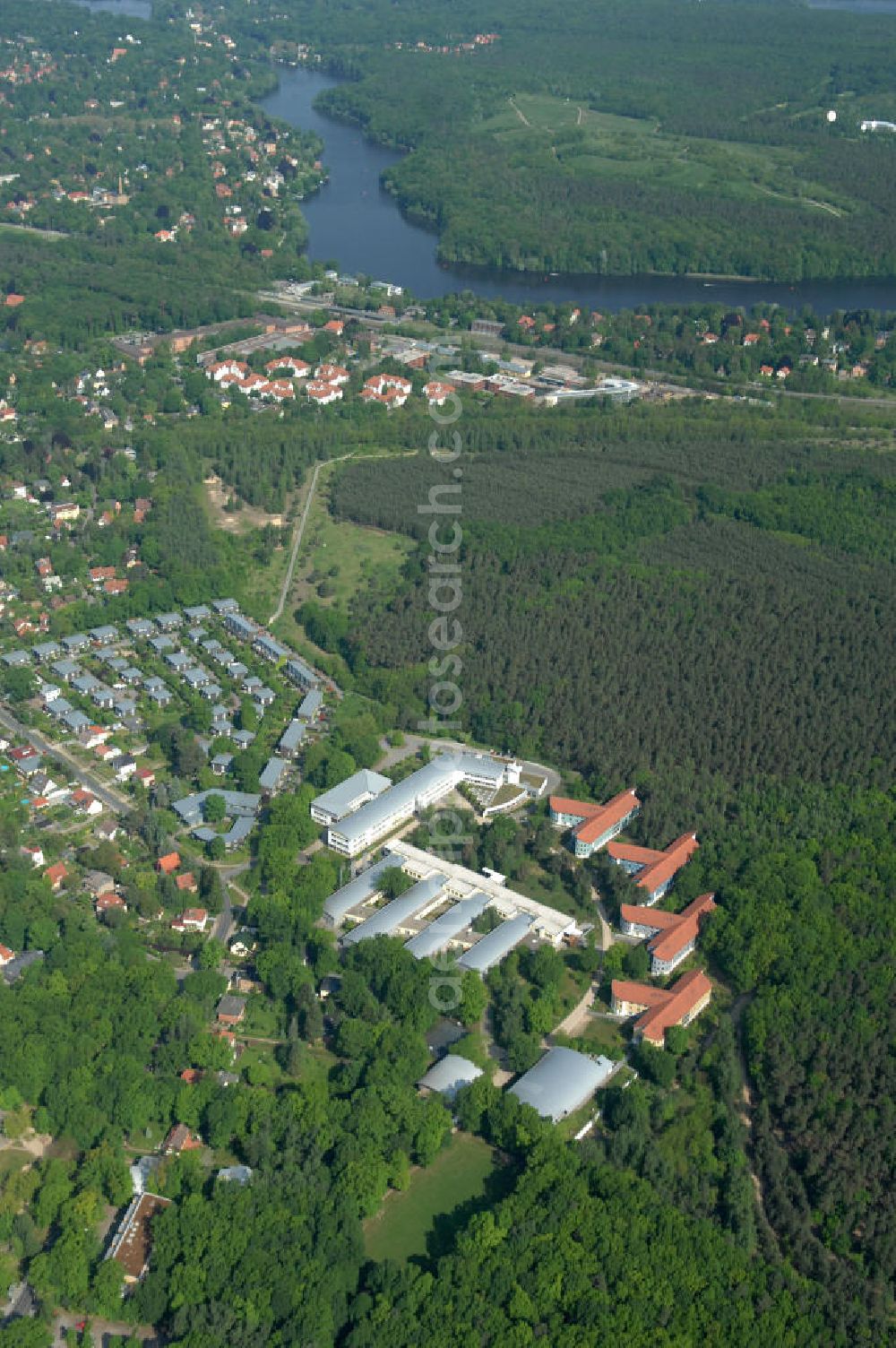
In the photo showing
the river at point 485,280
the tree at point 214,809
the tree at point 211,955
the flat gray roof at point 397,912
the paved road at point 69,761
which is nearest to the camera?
the tree at point 211,955

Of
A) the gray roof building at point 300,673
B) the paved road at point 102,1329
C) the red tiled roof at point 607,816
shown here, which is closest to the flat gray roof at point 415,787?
the red tiled roof at point 607,816

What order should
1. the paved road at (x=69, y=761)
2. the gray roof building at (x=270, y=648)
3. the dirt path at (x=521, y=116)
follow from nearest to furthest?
1. the paved road at (x=69, y=761)
2. the gray roof building at (x=270, y=648)
3. the dirt path at (x=521, y=116)

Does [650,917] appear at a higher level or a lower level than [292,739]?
higher

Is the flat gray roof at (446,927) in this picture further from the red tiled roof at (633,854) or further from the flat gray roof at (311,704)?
the flat gray roof at (311,704)

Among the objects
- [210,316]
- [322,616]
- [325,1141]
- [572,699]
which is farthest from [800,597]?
[210,316]

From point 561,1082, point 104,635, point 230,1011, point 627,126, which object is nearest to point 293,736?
point 104,635

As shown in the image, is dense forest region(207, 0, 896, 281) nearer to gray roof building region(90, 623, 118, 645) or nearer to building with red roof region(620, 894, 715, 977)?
gray roof building region(90, 623, 118, 645)

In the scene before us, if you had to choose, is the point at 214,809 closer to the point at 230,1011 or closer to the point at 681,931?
the point at 230,1011
